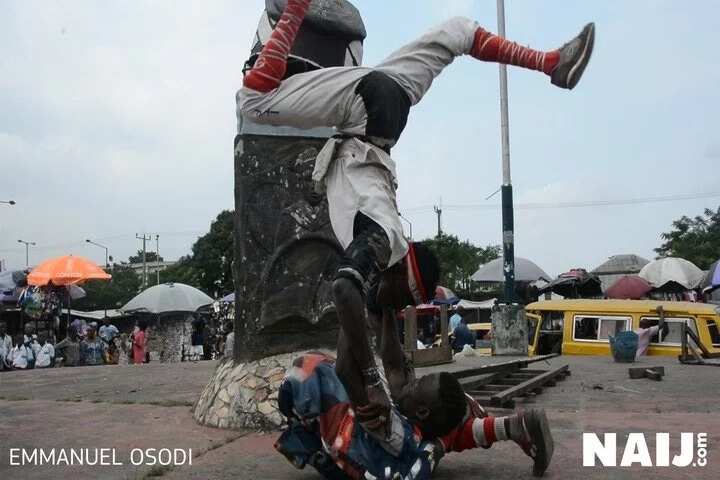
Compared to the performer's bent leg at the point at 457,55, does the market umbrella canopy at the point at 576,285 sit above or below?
below

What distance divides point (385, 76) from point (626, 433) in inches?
→ 93.3

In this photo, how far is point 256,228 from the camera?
496 centimetres

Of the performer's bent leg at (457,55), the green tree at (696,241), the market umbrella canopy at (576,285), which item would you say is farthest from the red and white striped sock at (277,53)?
the green tree at (696,241)

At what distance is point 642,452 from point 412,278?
137cm

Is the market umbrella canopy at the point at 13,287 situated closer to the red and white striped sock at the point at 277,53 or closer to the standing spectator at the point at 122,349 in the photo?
the standing spectator at the point at 122,349

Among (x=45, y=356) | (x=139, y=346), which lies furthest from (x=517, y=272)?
(x=45, y=356)

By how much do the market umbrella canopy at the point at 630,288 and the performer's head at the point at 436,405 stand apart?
18274 mm

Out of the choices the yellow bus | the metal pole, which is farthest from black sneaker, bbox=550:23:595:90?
the metal pole

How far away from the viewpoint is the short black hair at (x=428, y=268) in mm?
3367

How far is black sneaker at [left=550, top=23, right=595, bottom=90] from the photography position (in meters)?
3.04

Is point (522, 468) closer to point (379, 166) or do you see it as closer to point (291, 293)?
point (379, 166)

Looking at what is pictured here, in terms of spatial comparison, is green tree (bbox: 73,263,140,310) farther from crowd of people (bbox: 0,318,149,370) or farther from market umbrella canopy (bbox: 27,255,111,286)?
market umbrella canopy (bbox: 27,255,111,286)

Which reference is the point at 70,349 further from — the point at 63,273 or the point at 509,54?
the point at 509,54

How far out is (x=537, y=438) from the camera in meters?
3.02
